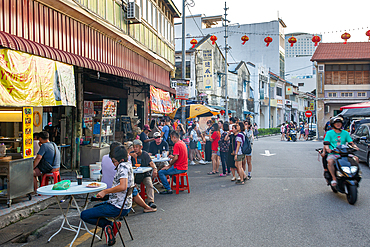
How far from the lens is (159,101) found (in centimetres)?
1555

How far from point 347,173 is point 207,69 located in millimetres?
23713

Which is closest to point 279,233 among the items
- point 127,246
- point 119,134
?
point 127,246

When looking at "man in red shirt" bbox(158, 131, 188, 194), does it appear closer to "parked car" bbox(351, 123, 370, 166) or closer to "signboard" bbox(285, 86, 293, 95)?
"parked car" bbox(351, 123, 370, 166)

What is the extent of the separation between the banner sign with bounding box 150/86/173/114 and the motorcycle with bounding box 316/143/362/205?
336 inches

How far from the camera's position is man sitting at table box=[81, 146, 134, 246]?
16.1 ft

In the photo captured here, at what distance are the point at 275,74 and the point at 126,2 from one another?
Result: 43735 millimetres

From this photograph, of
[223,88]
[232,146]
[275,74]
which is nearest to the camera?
[232,146]

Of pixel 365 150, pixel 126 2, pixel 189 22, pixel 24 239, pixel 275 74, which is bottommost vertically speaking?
pixel 24 239

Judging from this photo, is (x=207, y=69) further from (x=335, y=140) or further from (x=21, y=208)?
(x=21, y=208)

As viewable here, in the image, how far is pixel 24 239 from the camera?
211 inches

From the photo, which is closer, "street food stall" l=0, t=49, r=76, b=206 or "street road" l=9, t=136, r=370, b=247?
"street road" l=9, t=136, r=370, b=247

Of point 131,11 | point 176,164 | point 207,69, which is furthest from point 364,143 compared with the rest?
point 207,69

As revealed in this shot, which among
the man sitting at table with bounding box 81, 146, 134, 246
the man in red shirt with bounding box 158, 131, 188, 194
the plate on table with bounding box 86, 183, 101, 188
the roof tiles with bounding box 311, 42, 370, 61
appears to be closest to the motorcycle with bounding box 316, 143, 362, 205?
the man in red shirt with bounding box 158, 131, 188, 194

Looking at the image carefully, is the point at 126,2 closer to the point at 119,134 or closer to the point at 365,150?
the point at 119,134
